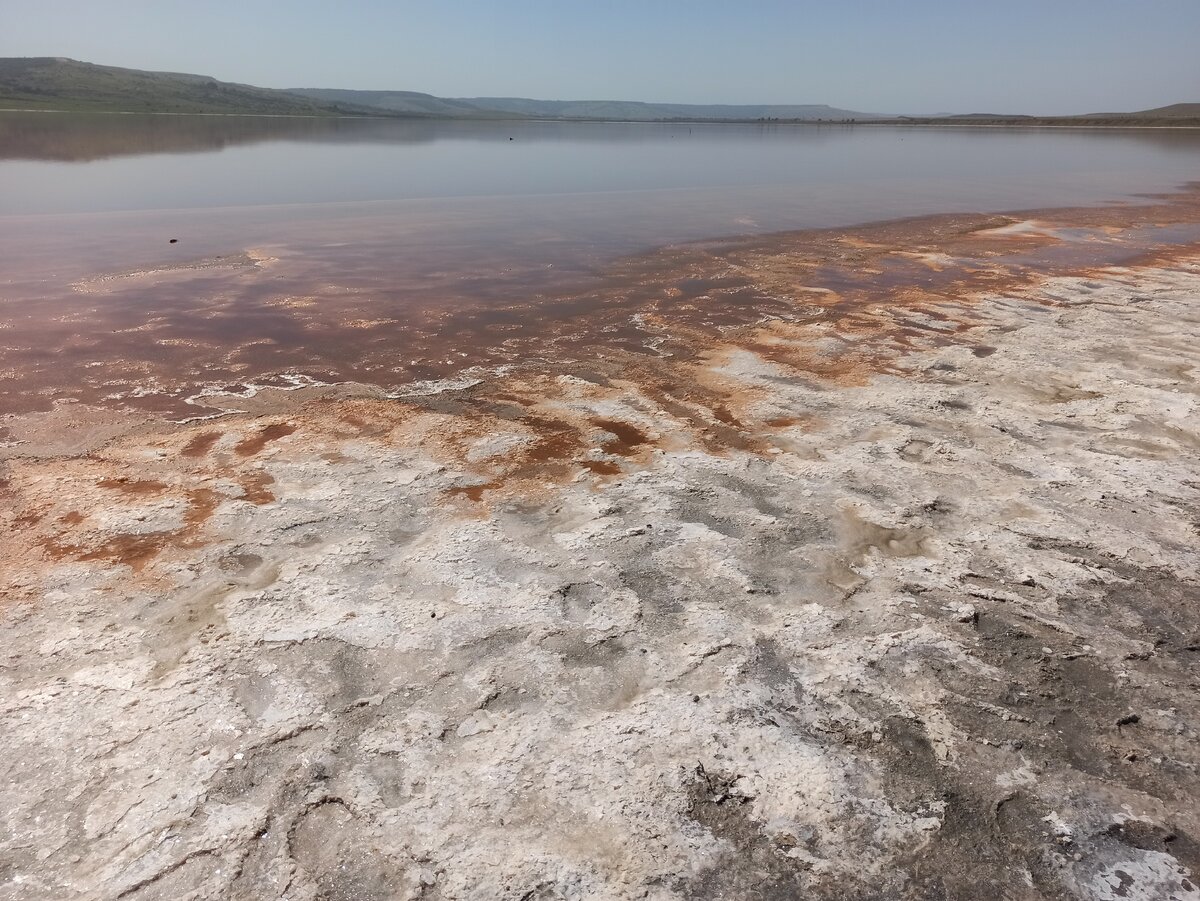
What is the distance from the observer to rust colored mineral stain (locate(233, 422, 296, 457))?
4.42m

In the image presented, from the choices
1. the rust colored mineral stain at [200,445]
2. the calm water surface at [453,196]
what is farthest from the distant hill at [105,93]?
the rust colored mineral stain at [200,445]

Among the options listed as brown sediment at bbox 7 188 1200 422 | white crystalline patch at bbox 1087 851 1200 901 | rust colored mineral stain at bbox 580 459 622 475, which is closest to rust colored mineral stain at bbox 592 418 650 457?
rust colored mineral stain at bbox 580 459 622 475

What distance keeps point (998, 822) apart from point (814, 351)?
470 centimetres

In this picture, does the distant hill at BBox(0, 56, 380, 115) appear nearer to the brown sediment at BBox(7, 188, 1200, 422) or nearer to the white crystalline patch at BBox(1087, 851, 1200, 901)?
the brown sediment at BBox(7, 188, 1200, 422)

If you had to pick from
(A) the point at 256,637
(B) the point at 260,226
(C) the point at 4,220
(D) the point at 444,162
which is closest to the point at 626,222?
(B) the point at 260,226

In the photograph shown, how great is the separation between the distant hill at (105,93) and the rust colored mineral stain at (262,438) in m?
84.0

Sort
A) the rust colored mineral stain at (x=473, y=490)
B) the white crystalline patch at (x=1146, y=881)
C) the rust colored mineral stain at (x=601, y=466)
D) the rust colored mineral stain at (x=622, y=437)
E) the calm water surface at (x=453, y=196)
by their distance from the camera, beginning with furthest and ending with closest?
the calm water surface at (x=453, y=196) → the rust colored mineral stain at (x=622, y=437) → the rust colored mineral stain at (x=601, y=466) → the rust colored mineral stain at (x=473, y=490) → the white crystalline patch at (x=1146, y=881)

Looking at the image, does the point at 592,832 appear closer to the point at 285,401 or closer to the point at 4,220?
the point at 285,401

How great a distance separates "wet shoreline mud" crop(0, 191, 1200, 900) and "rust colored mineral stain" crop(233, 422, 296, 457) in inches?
1.4

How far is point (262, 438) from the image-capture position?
459cm

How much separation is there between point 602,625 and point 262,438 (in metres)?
2.80

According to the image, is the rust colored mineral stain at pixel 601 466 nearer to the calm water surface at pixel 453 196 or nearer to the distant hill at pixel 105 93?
the calm water surface at pixel 453 196

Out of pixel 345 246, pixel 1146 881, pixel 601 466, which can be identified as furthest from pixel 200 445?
pixel 345 246

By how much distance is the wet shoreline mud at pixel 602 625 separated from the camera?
6.88 feet
